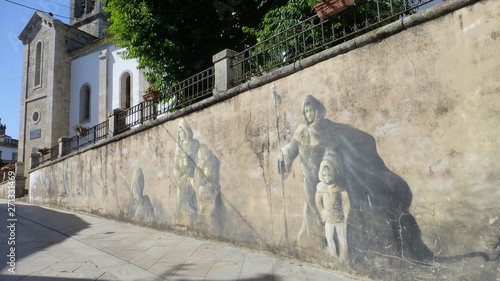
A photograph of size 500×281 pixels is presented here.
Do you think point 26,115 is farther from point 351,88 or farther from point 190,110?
point 351,88

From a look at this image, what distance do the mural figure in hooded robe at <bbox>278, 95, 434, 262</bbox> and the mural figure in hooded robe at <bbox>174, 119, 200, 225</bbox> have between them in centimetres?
261

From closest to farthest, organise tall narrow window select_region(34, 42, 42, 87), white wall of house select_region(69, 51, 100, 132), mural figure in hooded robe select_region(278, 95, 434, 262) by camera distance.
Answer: mural figure in hooded robe select_region(278, 95, 434, 262), white wall of house select_region(69, 51, 100, 132), tall narrow window select_region(34, 42, 42, 87)

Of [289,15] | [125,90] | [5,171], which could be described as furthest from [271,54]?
[5,171]

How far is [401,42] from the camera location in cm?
388

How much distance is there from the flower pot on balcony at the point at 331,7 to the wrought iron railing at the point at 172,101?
2.84m

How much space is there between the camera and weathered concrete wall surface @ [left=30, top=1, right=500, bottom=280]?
3252 millimetres

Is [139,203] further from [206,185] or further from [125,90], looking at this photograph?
[125,90]

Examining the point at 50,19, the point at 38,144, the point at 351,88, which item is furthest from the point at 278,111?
the point at 50,19

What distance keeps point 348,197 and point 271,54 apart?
9.88ft

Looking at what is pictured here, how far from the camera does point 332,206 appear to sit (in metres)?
4.36

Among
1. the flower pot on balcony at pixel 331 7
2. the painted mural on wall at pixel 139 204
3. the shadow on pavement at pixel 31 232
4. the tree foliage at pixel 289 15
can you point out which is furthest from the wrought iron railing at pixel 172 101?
the shadow on pavement at pixel 31 232

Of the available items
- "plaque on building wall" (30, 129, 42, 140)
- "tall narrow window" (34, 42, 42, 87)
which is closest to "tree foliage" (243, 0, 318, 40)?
"plaque on building wall" (30, 129, 42, 140)

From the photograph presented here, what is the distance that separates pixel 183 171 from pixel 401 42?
4.95 meters

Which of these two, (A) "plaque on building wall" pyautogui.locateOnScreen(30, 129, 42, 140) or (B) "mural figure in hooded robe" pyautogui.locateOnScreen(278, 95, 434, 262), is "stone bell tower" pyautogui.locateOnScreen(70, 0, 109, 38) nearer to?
(A) "plaque on building wall" pyautogui.locateOnScreen(30, 129, 42, 140)
